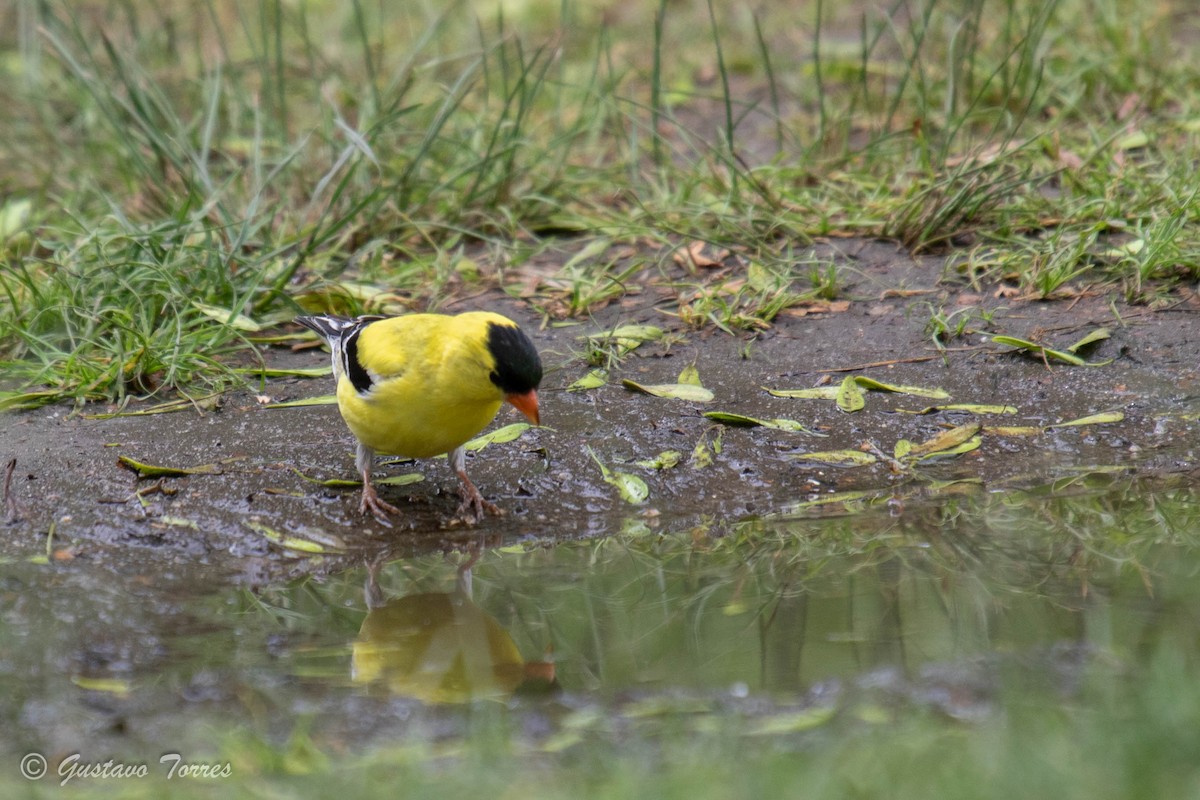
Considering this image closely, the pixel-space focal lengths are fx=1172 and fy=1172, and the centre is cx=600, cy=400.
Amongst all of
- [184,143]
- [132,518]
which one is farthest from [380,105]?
[132,518]

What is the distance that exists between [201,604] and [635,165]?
12.9 feet

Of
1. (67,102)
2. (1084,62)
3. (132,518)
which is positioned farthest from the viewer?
(67,102)

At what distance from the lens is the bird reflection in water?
312cm

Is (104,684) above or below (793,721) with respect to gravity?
below

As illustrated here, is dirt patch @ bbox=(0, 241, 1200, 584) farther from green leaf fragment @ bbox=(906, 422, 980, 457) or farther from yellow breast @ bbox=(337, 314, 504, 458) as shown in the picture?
yellow breast @ bbox=(337, 314, 504, 458)

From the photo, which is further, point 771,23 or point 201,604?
point 771,23

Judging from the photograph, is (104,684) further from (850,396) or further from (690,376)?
(850,396)

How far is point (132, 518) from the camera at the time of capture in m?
4.13

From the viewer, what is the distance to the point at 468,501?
441 centimetres

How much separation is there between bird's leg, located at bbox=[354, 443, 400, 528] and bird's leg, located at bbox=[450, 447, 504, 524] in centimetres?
25

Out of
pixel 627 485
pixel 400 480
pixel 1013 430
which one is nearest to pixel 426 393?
pixel 400 480

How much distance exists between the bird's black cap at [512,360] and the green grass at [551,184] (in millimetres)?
1617

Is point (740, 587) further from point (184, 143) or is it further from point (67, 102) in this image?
point (67, 102)
